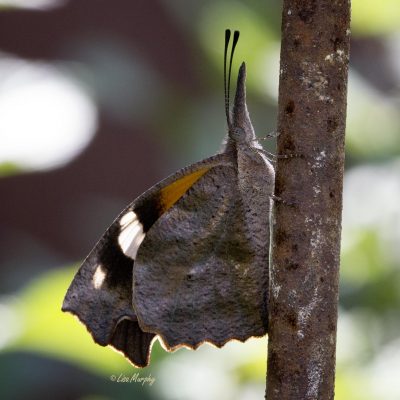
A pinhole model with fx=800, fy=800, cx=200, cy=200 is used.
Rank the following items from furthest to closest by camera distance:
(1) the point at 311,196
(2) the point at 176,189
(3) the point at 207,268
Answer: (2) the point at 176,189 → (3) the point at 207,268 → (1) the point at 311,196

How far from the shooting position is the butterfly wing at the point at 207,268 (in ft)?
6.27

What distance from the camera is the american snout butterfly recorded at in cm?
193

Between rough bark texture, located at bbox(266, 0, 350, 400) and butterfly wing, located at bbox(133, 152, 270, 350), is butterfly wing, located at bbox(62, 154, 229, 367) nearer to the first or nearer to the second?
butterfly wing, located at bbox(133, 152, 270, 350)

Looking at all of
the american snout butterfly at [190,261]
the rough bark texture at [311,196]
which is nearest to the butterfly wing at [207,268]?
the american snout butterfly at [190,261]

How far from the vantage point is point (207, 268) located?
6.49 ft

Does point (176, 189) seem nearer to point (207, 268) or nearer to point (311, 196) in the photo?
point (207, 268)

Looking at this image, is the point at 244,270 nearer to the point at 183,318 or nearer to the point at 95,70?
the point at 183,318

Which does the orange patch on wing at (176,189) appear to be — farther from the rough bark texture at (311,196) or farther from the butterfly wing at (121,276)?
Result: the rough bark texture at (311,196)

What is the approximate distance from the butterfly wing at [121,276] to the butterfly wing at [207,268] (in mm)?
38

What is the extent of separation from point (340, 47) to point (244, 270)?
2.67 ft

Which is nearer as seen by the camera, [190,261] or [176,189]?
[190,261]

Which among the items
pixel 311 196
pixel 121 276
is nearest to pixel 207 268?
pixel 121 276

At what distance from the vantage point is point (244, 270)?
194 centimetres

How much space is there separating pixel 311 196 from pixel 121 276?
945 mm
